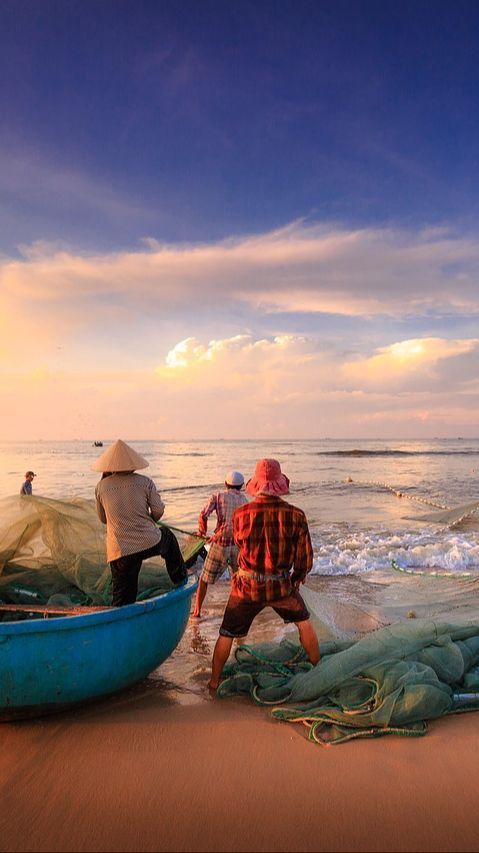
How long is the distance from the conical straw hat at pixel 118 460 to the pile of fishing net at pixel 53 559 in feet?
2.98

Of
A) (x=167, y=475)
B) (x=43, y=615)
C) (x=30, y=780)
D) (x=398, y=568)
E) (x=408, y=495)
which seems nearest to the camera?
(x=30, y=780)

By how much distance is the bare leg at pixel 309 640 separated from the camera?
15.0 ft

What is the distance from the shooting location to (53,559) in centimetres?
560

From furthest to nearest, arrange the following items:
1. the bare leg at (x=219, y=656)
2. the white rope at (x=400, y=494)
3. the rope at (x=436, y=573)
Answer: the white rope at (x=400, y=494)
the rope at (x=436, y=573)
the bare leg at (x=219, y=656)

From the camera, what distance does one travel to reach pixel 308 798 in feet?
10.6

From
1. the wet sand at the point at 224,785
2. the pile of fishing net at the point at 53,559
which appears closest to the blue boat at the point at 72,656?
the wet sand at the point at 224,785

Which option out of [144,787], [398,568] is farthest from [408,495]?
[144,787]

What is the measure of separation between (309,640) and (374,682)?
651 millimetres

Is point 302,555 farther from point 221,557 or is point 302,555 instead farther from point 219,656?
point 221,557

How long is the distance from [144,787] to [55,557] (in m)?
2.60

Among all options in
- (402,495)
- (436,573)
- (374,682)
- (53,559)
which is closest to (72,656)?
(53,559)

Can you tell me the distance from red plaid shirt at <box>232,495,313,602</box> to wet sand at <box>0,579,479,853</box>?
85cm

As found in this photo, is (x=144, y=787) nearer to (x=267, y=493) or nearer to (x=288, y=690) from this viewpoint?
(x=288, y=690)

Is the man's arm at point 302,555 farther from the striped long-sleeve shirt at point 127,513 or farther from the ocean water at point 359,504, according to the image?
the ocean water at point 359,504
